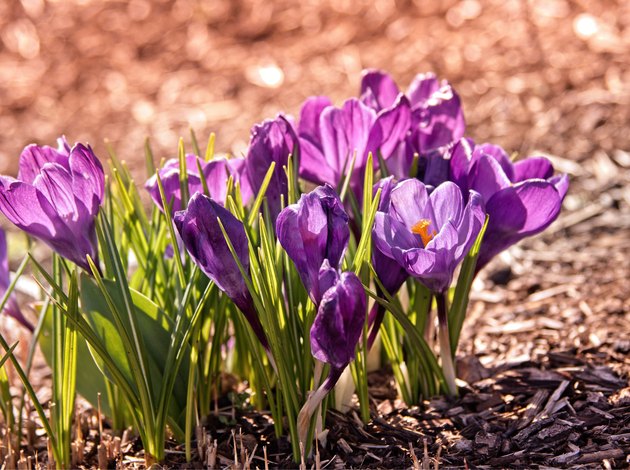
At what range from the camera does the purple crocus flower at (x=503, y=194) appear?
4.97 ft

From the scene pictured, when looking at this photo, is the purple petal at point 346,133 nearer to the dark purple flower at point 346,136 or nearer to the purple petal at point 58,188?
the dark purple flower at point 346,136

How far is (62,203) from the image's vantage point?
4.84 ft

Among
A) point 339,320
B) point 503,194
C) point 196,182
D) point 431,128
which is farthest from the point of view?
point 431,128

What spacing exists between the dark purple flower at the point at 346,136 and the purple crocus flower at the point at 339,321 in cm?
43

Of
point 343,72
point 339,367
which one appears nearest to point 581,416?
point 339,367

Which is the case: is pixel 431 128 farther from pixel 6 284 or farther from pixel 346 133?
pixel 6 284

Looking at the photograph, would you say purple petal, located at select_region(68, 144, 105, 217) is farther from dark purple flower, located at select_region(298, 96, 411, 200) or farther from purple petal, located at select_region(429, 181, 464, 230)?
purple petal, located at select_region(429, 181, 464, 230)

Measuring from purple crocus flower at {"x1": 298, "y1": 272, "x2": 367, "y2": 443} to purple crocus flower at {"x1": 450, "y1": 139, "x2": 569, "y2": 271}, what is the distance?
0.36 meters

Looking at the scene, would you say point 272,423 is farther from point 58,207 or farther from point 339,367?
point 58,207

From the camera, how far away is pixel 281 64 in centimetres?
460

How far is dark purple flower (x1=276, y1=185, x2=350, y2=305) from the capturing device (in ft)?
4.34

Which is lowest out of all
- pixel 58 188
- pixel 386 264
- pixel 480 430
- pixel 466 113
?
pixel 480 430

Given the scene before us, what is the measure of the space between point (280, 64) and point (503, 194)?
324 centimetres

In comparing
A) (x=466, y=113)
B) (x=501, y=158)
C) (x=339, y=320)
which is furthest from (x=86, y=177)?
(x=466, y=113)
